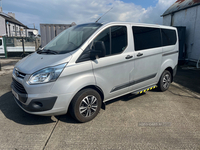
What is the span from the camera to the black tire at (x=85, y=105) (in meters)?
2.86

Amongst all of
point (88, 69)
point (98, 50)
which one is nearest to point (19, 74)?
point (88, 69)

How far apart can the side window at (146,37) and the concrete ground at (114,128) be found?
1.52m

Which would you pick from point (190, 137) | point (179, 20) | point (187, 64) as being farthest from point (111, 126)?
point (179, 20)

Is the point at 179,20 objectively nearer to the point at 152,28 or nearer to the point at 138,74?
the point at 152,28

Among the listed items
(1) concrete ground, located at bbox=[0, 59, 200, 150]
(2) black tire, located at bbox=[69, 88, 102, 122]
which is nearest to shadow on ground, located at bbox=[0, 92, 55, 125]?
(1) concrete ground, located at bbox=[0, 59, 200, 150]

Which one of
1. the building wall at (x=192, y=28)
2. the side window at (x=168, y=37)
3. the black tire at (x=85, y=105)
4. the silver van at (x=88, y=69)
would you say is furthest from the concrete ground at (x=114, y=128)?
the building wall at (x=192, y=28)

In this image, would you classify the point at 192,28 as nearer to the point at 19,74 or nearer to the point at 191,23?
the point at 191,23

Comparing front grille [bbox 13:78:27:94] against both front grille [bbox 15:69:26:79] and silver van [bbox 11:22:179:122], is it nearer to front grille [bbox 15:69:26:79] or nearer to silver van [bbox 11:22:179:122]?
silver van [bbox 11:22:179:122]

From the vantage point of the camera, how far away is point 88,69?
2898 mm

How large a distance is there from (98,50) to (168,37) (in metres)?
2.73

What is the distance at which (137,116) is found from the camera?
11.2 ft

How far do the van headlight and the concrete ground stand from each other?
3.19 ft

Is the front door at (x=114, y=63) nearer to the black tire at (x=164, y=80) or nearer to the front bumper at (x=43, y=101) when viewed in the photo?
the front bumper at (x=43, y=101)

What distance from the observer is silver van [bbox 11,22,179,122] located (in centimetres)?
263
